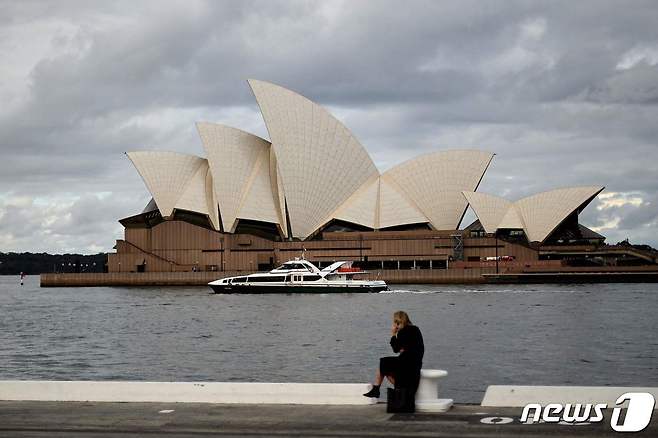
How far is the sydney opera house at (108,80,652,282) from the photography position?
8675 cm

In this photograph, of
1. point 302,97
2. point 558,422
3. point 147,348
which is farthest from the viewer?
point 302,97

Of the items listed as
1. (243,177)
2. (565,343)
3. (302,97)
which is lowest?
(565,343)

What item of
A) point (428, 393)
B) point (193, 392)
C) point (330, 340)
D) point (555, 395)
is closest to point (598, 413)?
point (555, 395)

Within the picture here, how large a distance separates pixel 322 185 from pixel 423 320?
1777 inches

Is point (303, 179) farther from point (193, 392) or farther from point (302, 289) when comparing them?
point (193, 392)

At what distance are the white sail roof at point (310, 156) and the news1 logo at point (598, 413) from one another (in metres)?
71.7

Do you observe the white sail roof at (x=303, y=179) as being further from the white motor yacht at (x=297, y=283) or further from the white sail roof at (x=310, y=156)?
the white motor yacht at (x=297, y=283)

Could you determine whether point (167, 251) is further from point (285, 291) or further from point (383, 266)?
point (285, 291)

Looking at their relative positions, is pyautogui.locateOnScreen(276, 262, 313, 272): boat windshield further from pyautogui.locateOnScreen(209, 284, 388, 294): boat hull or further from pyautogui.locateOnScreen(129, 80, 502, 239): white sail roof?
pyautogui.locateOnScreen(129, 80, 502, 239): white sail roof

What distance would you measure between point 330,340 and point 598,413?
2367cm

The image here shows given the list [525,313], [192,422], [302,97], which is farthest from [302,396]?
[302,97]

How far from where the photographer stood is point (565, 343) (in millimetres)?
32375

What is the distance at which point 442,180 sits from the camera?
89062 mm

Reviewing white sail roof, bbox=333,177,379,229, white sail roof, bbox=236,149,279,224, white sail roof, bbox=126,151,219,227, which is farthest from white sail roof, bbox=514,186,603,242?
white sail roof, bbox=126,151,219,227
